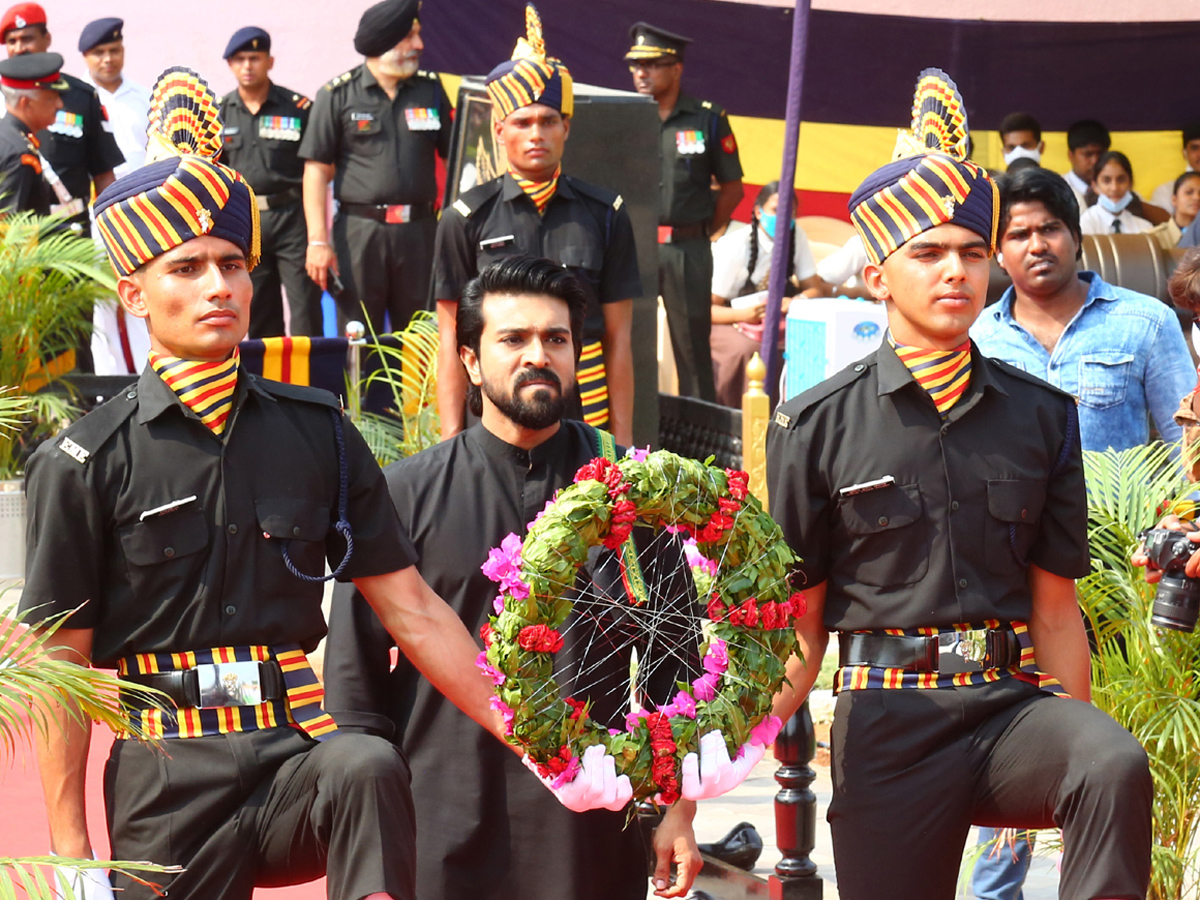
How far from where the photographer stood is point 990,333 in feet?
18.1

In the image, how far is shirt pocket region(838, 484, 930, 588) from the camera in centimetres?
385

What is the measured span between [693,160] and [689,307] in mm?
914

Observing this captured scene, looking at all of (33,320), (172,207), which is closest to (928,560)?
(172,207)

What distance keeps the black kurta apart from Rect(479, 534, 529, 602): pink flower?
375mm

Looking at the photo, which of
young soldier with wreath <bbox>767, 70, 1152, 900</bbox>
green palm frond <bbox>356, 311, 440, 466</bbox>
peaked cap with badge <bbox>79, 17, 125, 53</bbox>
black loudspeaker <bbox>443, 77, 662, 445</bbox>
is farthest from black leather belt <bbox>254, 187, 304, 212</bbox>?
young soldier with wreath <bbox>767, 70, 1152, 900</bbox>

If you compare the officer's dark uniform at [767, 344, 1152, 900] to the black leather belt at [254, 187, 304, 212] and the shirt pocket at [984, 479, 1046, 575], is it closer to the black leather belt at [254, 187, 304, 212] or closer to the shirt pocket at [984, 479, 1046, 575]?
the shirt pocket at [984, 479, 1046, 575]

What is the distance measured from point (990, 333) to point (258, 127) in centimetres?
594

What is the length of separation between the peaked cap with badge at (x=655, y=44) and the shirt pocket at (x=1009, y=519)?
6841mm

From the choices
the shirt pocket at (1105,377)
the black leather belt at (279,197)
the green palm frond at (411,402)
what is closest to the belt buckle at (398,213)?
the black leather belt at (279,197)

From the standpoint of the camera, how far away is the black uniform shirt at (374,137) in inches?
381

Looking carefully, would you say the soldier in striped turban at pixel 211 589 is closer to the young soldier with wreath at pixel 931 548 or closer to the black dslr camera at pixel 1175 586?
the young soldier with wreath at pixel 931 548

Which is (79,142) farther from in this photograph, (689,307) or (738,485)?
(738,485)

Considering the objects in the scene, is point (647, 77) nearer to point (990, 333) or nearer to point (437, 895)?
point (990, 333)

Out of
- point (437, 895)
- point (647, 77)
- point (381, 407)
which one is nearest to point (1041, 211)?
point (437, 895)
